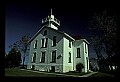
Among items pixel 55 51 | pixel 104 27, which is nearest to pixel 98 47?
pixel 104 27

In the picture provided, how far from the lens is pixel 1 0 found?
3.19 meters

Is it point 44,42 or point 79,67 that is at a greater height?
point 44,42

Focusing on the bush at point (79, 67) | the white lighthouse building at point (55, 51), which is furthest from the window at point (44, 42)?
the bush at point (79, 67)

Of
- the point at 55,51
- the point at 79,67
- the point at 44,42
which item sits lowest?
the point at 79,67

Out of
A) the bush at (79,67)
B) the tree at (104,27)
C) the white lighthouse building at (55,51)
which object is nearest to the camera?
the tree at (104,27)

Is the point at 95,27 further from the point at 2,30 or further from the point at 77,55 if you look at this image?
the point at 2,30

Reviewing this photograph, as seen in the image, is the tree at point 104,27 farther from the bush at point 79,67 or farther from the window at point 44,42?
the window at point 44,42

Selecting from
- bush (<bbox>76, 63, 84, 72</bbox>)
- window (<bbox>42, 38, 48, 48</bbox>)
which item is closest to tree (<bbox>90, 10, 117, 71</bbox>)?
bush (<bbox>76, 63, 84, 72</bbox>)

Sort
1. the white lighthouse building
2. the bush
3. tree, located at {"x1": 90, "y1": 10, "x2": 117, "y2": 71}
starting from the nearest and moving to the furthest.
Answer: tree, located at {"x1": 90, "y1": 10, "x2": 117, "y2": 71}, the bush, the white lighthouse building

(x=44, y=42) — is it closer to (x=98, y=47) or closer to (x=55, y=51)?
(x=55, y=51)

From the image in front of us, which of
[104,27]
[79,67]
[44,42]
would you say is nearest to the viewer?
[104,27]

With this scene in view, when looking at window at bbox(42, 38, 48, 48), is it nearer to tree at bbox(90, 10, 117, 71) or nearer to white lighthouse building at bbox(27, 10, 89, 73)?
white lighthouse building at bbox(27, 10, 89, 73)

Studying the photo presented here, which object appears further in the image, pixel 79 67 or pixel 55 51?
pixel 55 51

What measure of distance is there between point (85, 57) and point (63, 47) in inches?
72.3
